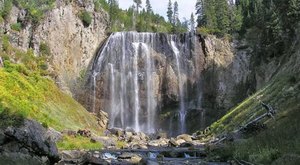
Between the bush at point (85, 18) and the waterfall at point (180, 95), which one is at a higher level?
the bush at point (85, 18)

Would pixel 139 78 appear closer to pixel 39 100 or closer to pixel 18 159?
pixel 39 100

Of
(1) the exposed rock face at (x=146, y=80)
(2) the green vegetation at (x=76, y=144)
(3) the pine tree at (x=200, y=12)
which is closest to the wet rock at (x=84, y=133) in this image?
(2) the green vegetation at (x=76, y=144)

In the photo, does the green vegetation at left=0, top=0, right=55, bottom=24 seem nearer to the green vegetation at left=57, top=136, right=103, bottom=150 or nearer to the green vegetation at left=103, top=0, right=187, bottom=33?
the green vegetation at left=103, top=0, right=187, bottom=33

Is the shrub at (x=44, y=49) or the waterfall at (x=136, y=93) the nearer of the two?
the shrub at (x=44, y=49)

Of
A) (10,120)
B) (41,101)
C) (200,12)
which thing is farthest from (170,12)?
(10,120)

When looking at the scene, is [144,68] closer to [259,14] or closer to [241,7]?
[259,14]

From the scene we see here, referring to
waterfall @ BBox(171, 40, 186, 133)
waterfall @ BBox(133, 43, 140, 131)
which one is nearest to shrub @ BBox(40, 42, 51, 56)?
waterfall @ BBox(133, 43, 140, 131)

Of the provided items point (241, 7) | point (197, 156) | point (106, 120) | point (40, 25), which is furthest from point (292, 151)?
point (241, 7)

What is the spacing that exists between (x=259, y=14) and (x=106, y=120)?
41.4m

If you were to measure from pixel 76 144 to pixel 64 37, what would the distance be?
1702 inches

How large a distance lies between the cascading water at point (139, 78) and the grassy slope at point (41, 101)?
49.7 feet

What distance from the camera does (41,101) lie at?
57.6 meters

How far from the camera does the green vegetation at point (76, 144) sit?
43125 mm

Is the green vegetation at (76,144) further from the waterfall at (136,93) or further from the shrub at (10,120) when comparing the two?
the waterfall at (136,93)
